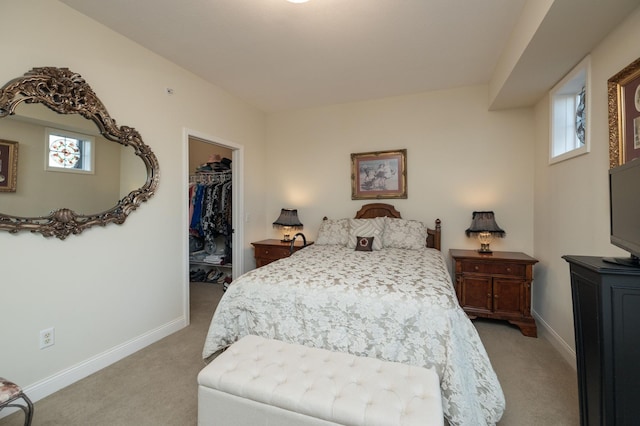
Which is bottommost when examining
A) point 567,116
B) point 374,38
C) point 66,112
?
point 66,112

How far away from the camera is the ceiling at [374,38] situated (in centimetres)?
194

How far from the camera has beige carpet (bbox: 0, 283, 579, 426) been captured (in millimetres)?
1660

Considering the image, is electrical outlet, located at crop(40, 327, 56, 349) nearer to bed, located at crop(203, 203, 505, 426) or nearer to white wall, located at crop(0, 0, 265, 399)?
white wall, located at crop(0, 0, 265, 399)

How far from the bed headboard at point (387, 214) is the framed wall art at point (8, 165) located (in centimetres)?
316

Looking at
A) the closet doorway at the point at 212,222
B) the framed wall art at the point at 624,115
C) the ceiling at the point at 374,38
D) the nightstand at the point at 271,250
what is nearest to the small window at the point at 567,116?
the ceiling at the point at 374,38

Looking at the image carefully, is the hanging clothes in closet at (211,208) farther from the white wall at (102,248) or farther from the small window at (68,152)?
the small window at (68,152)

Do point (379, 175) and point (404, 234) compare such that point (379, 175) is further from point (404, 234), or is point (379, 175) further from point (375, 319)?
point (375, 319)

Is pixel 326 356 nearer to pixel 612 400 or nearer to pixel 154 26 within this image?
pixel 612 400

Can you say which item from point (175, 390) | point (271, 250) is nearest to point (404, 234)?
point (271, 250)

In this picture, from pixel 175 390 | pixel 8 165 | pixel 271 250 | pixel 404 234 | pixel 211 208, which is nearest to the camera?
pixel 8 165

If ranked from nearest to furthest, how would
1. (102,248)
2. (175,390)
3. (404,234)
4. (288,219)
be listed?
(175,390), (102,248), (404,234), (288,219)

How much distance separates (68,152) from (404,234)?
10.2 ft

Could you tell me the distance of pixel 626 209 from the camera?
1239 mm

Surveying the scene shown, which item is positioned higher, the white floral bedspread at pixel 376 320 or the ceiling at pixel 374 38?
the ceiling at pixel 374 38
